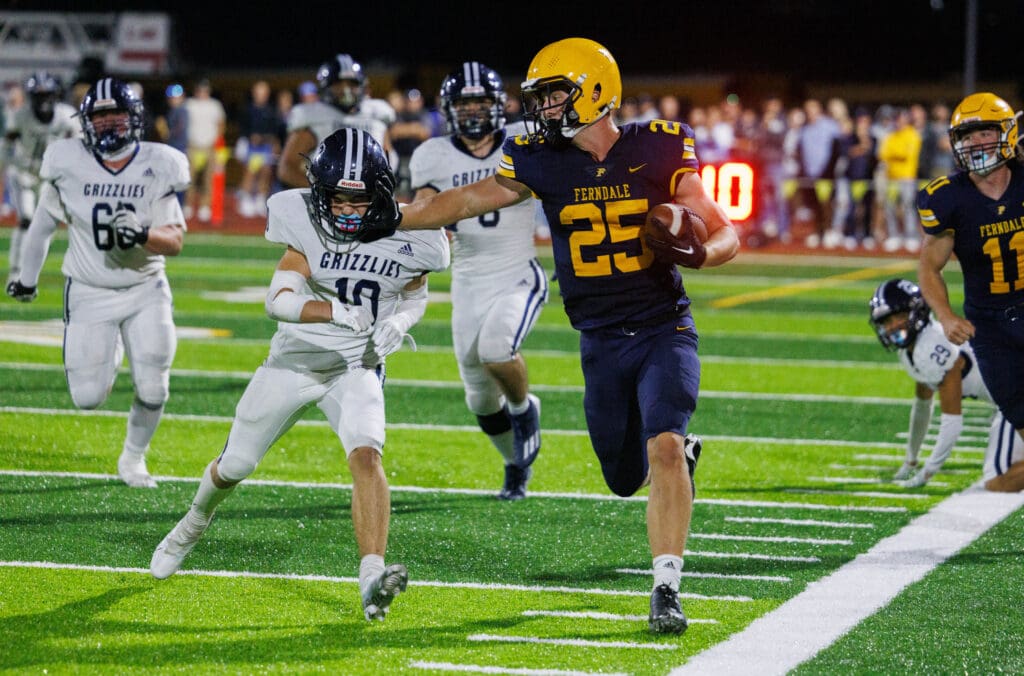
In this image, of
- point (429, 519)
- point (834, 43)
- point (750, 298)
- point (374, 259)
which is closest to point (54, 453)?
point (429, 519)

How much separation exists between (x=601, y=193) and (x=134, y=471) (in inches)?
110

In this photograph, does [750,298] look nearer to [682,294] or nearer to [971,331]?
[971,331]

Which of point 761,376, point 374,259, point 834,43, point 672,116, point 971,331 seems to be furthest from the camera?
point 834,43

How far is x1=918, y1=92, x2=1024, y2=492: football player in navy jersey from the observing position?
5703 millimetres

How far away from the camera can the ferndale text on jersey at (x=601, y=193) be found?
4555mm

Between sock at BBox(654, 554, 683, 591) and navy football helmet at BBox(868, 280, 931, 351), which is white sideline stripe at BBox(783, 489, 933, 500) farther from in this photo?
sock at BBox(654, 554, 683, 591)

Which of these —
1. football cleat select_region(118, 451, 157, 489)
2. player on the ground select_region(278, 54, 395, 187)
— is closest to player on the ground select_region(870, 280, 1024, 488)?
football cleat select_region(118, 451, 157, 489)

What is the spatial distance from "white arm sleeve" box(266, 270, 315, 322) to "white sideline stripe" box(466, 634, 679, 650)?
109 cm

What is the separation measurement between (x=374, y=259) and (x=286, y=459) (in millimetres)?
2522

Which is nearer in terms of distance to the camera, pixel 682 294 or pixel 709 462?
pixel 682 294

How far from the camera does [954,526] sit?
5.79 m

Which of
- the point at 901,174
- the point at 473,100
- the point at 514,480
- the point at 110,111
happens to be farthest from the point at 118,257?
the point at 901,174

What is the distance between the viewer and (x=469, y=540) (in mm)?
5520

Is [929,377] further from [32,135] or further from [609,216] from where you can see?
[32,135]
